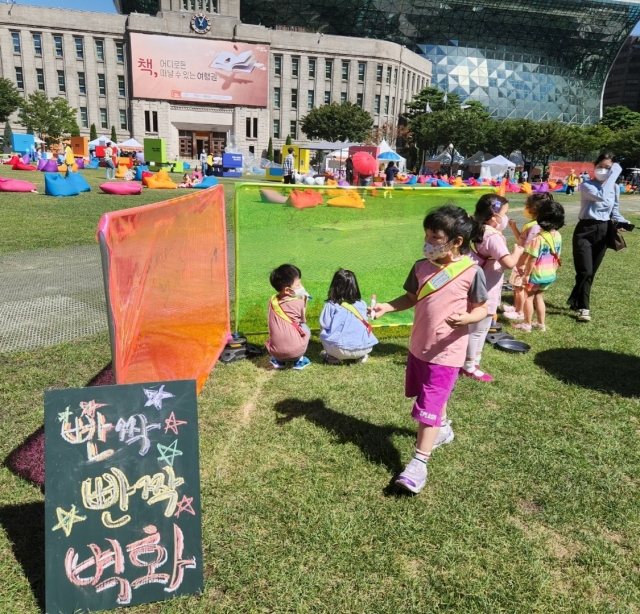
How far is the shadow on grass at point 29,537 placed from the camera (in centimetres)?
232

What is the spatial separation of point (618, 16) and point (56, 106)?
299ft

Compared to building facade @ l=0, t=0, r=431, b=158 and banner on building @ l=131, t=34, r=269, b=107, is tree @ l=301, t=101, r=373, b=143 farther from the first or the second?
banner on building @ l=131, t=34, r=269, b=107

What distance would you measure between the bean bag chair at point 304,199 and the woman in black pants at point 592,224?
357 centimetres

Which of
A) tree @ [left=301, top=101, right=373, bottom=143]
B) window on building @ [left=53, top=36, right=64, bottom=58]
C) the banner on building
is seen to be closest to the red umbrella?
tree @ [left=301, top=101, right=373, bottom=143]

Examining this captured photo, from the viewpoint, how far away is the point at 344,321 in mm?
4781

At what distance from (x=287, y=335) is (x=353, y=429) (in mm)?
1230

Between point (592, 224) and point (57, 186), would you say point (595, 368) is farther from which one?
point (57, 186)

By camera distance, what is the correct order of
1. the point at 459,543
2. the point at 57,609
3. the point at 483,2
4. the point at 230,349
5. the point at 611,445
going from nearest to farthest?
the point at 57,609, the point at 459,543, the point at 611,445, the point at 230,349, the point at 483,2

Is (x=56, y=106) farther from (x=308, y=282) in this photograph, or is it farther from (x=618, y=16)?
(x=618, y=16)

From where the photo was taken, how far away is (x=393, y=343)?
571 centimetres

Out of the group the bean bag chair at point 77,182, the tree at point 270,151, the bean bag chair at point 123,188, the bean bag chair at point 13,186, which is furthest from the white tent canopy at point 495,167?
the bean bag chair at point 13,186

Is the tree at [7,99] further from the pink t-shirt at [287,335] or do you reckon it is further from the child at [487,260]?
the child at [487,260]

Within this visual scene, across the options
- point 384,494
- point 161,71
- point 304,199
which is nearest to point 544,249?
point 304,199

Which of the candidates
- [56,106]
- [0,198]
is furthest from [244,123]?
[0,198]
